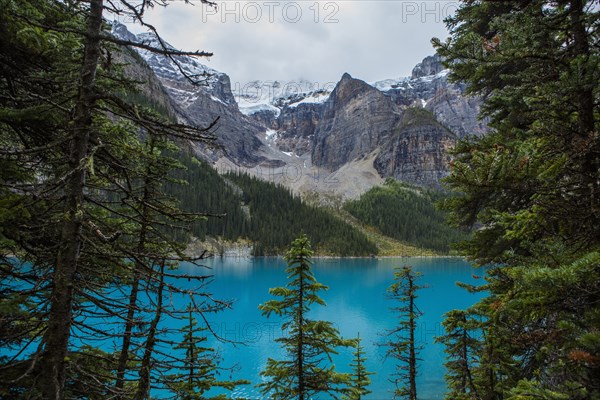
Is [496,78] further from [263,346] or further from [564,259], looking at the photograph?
[263,346]

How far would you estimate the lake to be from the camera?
28.5 metres

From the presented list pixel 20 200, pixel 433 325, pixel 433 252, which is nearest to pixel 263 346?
pixel 433 325

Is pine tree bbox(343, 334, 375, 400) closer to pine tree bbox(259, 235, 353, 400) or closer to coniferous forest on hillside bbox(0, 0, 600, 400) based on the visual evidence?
pine tree bbox(259, 235, 353, 400)

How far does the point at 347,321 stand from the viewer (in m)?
46.4

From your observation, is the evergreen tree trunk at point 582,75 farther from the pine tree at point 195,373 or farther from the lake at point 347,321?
the pine tree at point 195,373

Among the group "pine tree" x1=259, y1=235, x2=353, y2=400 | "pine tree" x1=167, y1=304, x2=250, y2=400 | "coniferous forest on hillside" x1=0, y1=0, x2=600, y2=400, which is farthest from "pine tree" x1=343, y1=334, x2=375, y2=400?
"coniferous forest on hillside" x1=0, y1=0, x2=600, y2=400

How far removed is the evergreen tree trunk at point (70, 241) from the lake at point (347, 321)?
263 cm

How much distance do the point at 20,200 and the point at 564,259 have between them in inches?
247

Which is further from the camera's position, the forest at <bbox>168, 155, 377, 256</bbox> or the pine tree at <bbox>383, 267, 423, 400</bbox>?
the forest at <bbox>168, 155, 377, 256</bbox>

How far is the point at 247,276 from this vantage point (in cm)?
8562

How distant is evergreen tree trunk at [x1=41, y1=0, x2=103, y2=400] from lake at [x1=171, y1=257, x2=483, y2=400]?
2630mm

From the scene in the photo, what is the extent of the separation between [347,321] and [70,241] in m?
46.0

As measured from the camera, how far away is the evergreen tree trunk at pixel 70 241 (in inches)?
148

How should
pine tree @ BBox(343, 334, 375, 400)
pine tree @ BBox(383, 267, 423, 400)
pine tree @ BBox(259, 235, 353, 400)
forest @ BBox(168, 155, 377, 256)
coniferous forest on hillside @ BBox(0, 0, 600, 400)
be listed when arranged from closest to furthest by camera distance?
coniferous forest on hillside @ BBox(0, 0, 600, 400) → pine tree @ BBox(259, 235, 353, 400) → pine tree @ BBox(343, 334, 375, 400) → pine tree @ BBox(383, 267, 423, 400) → forest @ BBox(168, 155, 377, 256)
